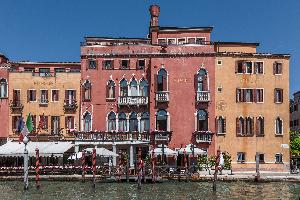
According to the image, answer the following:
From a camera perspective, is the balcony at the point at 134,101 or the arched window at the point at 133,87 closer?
the balcony at the point at 134,101

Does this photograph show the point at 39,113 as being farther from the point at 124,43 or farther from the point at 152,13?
the point at 152,13

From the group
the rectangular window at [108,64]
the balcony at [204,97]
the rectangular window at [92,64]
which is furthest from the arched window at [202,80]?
the rectangular window at [92,64]

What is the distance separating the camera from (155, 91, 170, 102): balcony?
183 ft

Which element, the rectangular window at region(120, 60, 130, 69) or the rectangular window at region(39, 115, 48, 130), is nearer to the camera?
the rectangular window at region(120, 60, 130, 69)

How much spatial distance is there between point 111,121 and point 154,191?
57.9 ft

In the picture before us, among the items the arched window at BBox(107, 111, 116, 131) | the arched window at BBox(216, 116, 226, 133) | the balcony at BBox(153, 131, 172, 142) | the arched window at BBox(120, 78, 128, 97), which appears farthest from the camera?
the arched window at BBox(120, 78, 128, 97)

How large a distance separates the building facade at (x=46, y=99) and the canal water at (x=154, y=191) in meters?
11.5

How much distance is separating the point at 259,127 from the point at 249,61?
6.74 meters

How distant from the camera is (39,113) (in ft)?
190

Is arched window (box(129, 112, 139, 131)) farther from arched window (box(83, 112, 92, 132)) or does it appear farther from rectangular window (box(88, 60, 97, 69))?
rectangular window (box(88, 60, 97, 69))

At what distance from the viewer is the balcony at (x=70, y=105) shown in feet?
189

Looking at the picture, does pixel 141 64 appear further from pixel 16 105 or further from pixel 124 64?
pixel 16 105

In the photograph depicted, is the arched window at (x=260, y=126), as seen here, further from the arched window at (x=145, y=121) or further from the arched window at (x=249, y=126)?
the arched window at (x=145, y=121)

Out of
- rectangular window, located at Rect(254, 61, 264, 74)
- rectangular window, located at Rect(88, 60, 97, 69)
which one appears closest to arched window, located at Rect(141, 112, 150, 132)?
rectangular window, located at Rect(88, 60, 97, 69)
